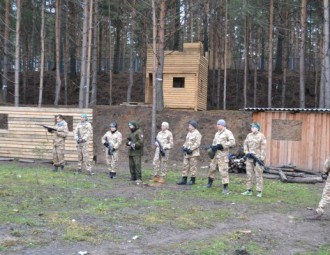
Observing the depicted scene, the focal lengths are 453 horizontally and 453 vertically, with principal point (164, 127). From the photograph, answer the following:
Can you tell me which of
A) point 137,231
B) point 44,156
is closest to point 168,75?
point 44,156

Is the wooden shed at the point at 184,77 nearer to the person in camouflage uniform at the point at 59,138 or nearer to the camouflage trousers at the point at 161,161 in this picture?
the person in camouflage uniform at the point at 59,138

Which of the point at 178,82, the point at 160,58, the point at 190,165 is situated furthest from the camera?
the point at 178,82

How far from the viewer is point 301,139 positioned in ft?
58.9

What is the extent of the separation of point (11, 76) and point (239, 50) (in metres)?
24.3

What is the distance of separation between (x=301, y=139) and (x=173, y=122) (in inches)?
302

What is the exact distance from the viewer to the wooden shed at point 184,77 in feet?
85.4

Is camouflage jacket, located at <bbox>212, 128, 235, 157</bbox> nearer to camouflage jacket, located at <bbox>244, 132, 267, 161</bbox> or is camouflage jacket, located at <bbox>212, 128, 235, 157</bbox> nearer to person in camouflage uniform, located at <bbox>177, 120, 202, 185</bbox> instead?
camouflage jacket, located at <bbox>244, 132, 267, 161</bbox>

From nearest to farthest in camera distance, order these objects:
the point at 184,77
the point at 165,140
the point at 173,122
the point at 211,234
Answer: the point at 211,234, the point at 165,140, the point at 173,122, the point at 184,77

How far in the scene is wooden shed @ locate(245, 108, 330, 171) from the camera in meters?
17.5

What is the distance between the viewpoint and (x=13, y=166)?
54.5ft

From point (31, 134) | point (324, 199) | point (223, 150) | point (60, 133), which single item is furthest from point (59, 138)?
point (324, 199)

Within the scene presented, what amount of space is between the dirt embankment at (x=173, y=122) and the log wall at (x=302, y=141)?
3005 millimetres

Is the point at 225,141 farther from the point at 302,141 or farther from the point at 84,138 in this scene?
the point at 302,141

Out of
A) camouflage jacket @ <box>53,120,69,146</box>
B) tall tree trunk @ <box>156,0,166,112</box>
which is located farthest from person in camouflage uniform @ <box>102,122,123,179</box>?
tall tree trunk @ <box>156,0,166,112</box>
